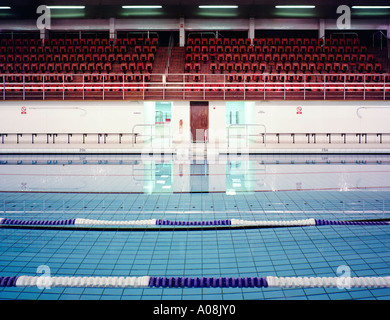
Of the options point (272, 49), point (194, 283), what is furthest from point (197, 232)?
point (272, 49)

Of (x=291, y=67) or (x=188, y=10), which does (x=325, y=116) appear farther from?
(x=188, y=10)

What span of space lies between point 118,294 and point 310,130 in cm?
1002

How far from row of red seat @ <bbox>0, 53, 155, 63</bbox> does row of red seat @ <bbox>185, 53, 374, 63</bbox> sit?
1.84m

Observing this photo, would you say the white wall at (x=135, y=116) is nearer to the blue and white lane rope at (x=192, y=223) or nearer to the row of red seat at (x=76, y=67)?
the row of red seat at (x=76, y=67)

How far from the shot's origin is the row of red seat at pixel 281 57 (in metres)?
12.8

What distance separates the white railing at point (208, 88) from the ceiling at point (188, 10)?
310cm

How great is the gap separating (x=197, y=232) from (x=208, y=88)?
881 cm

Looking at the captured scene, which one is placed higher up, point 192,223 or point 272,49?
point 272,49

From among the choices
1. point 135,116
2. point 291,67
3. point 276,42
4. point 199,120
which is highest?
point 276,42

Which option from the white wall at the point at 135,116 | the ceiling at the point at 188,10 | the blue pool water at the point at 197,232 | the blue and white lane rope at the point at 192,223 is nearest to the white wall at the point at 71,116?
the white wall at the point at 135,116

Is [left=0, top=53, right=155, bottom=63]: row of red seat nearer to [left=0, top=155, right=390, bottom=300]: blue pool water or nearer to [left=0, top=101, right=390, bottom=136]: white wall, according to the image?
[left=0, top=101, right=390, bottom=136]: white wall

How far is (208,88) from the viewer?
37.1 ft

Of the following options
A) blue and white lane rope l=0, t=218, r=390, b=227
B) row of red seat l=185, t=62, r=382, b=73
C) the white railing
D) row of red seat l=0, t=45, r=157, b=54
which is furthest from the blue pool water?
row of red seat l=0, t=45, r=157, b=54

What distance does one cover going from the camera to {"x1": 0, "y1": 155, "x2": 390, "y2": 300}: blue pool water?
221cm
